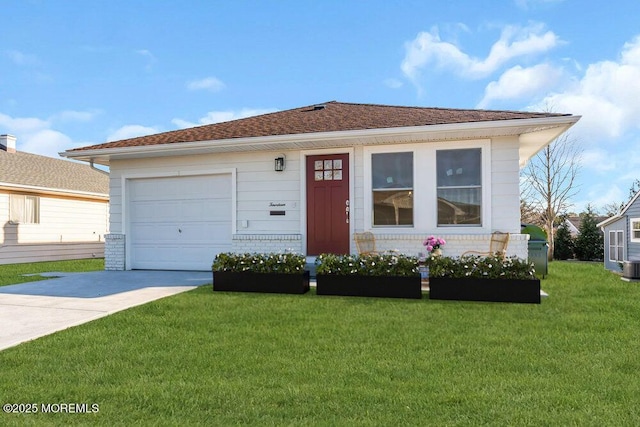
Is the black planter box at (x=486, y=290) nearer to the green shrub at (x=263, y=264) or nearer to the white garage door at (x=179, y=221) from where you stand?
the green shrub at (x=263, y=264)

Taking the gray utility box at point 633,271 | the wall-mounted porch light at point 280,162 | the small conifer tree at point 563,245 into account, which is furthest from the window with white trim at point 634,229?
the wall-mounted porch light at point 280,162

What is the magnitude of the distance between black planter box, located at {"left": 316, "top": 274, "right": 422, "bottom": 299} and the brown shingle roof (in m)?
2.87

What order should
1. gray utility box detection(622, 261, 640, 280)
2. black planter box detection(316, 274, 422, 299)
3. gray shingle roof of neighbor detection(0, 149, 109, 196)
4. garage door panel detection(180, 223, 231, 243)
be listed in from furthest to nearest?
gray shingle roof of neighbor detection(0, 149, 109, 196), garage door panel detection(180, 223, 231, 243), gray utility box detection(622, 261, 640, 280), black planter box detection(316, 274, 422, 299)

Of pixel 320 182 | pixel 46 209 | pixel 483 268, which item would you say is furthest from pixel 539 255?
pixel 46 209

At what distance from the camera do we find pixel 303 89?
46.3 feet

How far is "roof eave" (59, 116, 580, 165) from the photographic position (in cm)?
677

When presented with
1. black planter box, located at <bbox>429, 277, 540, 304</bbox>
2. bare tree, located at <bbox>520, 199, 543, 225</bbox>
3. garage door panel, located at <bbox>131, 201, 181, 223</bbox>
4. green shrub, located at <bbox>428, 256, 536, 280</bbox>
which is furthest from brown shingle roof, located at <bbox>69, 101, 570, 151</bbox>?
bare tree, located at <bbox>520, 199, 543, 225</bbox>

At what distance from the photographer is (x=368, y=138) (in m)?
7.61

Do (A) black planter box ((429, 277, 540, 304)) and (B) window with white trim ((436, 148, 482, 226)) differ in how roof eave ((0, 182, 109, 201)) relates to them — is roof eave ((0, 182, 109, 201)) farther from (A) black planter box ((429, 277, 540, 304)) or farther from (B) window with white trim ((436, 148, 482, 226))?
(A) black planter box ((429, 277, 540, 304))

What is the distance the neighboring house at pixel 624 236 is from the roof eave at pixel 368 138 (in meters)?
6.20

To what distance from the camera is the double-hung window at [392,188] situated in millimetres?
7898

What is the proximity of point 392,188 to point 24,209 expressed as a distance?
12.5m

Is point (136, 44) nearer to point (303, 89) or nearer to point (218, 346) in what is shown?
point (303, 89)

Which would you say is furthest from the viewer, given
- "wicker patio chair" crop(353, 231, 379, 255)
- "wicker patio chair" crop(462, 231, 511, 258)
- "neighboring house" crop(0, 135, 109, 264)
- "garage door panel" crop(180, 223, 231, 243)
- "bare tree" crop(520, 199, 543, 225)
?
"bare tree" crop(520, 199, 543, 225)
